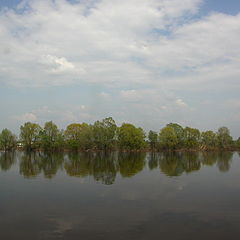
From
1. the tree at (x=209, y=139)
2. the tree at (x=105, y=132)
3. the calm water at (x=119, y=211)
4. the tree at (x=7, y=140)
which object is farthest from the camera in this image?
the tree at (x=209, y=139)

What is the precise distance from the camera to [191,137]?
120m

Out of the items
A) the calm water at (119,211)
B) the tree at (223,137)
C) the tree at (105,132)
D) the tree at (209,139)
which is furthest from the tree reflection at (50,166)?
the tree at (223,137)

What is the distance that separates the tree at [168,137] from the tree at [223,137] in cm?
2616

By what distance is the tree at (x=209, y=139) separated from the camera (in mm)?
124625

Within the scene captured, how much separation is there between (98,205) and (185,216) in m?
5.87

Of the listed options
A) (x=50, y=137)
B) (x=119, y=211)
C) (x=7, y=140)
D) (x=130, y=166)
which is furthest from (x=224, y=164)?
(x=7, y=140)

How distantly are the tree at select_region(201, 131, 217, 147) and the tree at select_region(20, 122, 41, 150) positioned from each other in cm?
6986

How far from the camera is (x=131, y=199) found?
20.8 metres

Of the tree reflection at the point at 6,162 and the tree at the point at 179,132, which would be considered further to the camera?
the tree at the point at 179,132

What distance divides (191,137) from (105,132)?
134 ft

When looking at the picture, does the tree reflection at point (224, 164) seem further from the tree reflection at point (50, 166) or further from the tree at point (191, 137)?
the tree at point (191, 137)

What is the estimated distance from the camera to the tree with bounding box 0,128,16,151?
11089 cm

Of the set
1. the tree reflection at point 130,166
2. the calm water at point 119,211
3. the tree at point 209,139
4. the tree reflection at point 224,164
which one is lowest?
the tree reflection at point 224,164

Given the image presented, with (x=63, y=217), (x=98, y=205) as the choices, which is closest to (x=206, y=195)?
(x=98, y=205)
